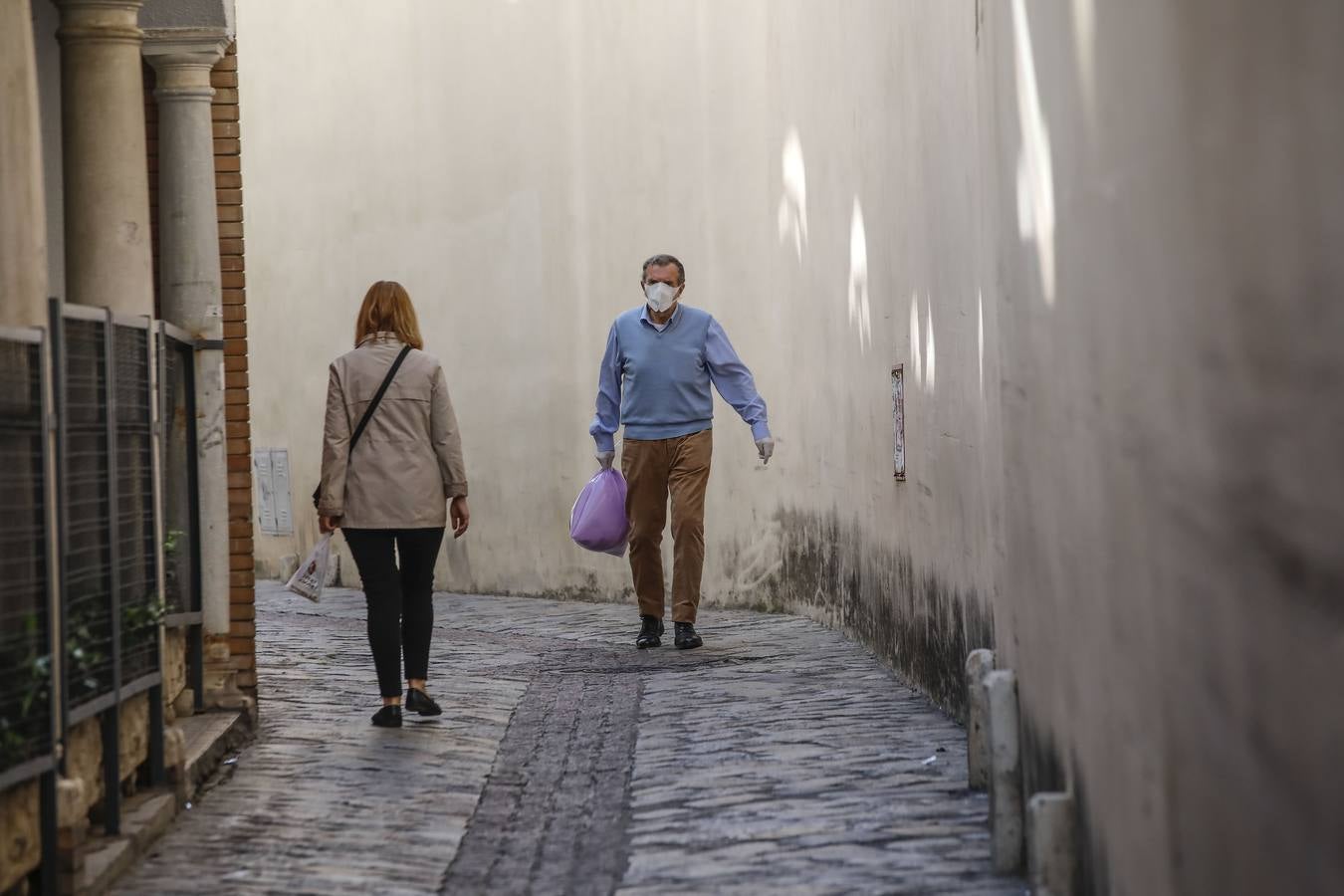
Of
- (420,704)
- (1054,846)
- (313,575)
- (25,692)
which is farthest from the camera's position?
(313,575)

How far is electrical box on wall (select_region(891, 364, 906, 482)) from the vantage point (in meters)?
8.75

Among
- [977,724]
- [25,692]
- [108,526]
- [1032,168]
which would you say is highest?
[1032,168]

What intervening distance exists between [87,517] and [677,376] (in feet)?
17.1

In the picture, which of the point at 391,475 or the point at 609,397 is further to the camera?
the point at 609,397

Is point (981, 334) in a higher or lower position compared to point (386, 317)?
lower

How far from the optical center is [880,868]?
523cm

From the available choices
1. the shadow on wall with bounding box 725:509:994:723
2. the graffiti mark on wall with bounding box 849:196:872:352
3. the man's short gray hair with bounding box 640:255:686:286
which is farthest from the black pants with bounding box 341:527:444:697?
the man's short gray hair with bounding box 640:255:686:286

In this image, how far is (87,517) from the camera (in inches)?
212

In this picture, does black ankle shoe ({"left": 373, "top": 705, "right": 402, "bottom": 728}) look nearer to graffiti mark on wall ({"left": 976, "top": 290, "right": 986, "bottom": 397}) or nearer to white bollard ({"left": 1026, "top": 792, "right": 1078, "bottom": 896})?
graffiti mark on wall ({"left": 976, "top": 290, "right": 986, "bottom": 397})

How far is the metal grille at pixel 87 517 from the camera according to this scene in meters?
5.18

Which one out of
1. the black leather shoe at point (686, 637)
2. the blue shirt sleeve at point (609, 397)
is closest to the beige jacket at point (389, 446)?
the black leather shoe at point (686, 637)

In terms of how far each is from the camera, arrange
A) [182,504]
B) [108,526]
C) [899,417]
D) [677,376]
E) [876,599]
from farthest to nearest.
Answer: [677,376]
[876,599]
[899,417]
[182,504]
[108,526]

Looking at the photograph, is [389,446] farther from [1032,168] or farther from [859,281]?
[1032,168]

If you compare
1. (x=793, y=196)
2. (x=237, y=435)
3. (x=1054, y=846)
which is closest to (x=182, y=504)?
(x=237, y=435)
